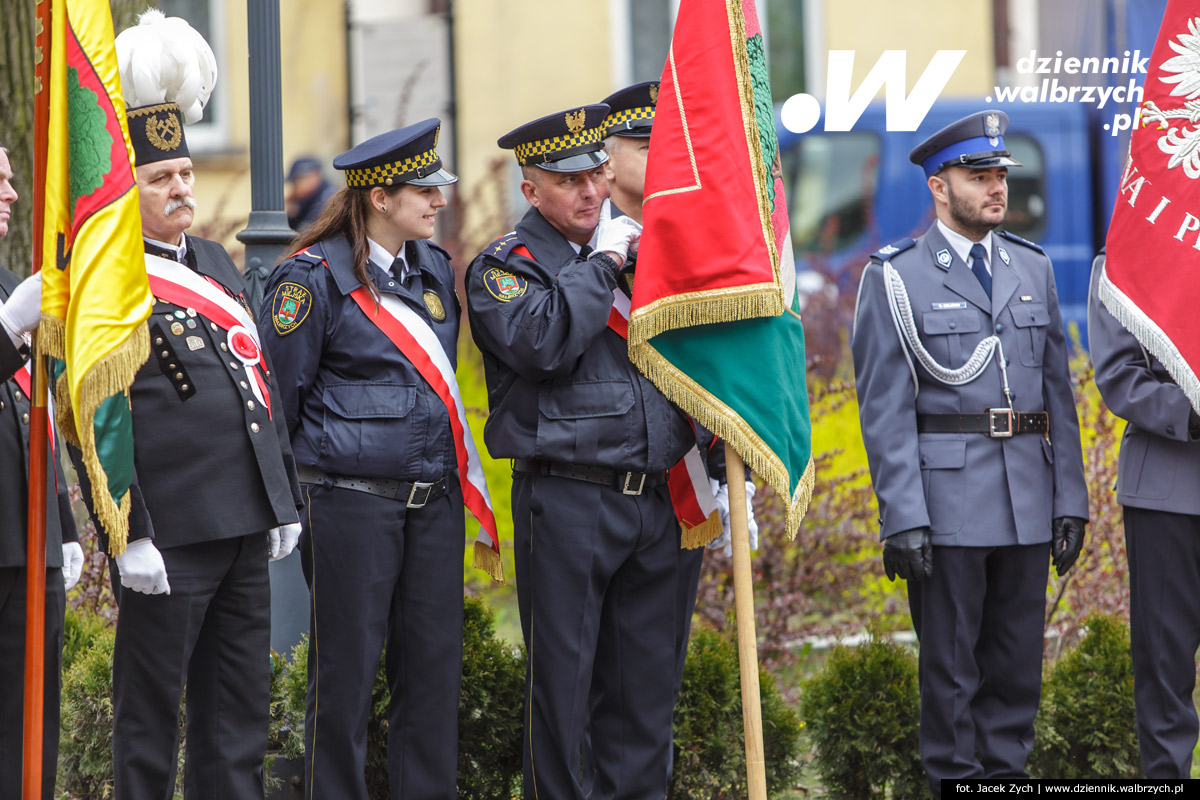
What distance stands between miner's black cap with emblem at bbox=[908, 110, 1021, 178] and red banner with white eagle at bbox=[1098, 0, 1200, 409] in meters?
Result: 0.39

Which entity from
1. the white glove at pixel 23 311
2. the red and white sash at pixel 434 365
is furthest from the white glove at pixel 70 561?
the red and white sash at pixel 434 365

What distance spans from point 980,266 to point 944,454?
2.08 ft

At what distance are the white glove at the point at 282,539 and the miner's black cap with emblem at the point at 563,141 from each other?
1.19 meters

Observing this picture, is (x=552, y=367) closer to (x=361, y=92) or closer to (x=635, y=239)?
(x=635, y=239)

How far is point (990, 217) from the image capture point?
181 inches

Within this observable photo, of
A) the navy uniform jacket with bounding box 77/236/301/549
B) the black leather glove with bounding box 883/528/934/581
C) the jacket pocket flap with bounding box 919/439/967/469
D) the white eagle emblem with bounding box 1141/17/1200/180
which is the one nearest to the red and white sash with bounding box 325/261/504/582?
Result: the navy uniform jacket with bounding box 77/236/301/549

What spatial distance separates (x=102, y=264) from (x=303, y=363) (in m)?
0.79

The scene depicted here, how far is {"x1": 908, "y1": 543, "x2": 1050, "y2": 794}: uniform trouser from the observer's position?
4414mm

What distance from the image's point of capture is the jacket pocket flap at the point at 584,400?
393cm

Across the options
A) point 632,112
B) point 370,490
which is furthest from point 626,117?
point 370,490

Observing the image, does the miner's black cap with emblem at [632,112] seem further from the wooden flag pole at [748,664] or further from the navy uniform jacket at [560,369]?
the wooden flag pole at [748,664]

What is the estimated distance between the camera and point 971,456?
4.48m

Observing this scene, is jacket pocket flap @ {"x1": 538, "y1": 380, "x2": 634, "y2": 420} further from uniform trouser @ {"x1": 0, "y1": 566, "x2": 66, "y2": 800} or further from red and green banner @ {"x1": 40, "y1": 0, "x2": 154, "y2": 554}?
uniform trouser @ {"x1": 0, "y1": 566, "x2": 66, "y2": 800}

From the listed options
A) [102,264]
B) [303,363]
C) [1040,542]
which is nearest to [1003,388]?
[1040,542]
